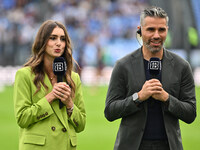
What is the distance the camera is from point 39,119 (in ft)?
12.2

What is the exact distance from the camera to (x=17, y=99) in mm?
3711

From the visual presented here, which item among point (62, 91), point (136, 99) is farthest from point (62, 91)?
point (136, 99)

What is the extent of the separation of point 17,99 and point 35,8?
78.4 feet

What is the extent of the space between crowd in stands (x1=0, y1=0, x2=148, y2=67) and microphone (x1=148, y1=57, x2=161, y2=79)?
65.7 feet

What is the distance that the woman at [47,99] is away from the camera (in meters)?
3.69

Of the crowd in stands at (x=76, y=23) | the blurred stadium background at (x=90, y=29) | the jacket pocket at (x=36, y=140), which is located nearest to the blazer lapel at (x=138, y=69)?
the jacket pocket at (x=36, y=140)

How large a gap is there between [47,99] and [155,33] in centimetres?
95

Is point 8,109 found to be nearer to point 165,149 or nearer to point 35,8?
point 165,149

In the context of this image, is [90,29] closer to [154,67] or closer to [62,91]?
[62,91]

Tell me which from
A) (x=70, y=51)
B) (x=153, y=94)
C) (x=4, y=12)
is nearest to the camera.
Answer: (x=153, y=94)

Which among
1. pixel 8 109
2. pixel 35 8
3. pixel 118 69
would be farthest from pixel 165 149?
pixel 35 8

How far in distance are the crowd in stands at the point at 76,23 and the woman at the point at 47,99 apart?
19.5 metres

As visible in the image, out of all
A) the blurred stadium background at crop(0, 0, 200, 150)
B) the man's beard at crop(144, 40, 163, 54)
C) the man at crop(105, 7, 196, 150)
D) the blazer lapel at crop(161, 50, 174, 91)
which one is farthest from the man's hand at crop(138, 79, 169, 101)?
the blurred stadium background at crop(0, 0, 200, 150)

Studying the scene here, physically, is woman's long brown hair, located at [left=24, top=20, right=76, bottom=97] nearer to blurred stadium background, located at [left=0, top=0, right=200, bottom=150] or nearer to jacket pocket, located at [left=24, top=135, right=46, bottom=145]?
jacket pocket, located at [left=24, top=135, right=46, bottom=145]
